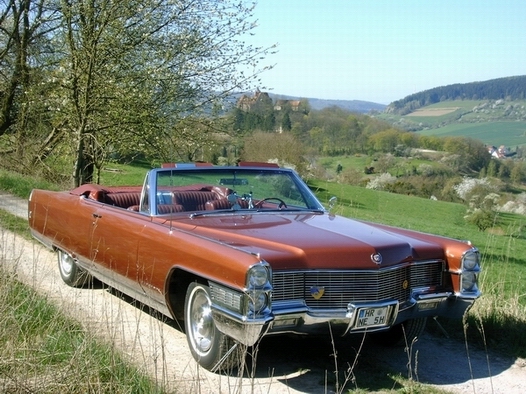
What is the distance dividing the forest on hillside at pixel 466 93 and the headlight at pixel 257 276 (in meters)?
151

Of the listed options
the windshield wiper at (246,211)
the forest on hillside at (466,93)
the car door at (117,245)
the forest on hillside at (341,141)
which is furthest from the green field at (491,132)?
the car door at (117,245)

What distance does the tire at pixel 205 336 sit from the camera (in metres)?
4.61

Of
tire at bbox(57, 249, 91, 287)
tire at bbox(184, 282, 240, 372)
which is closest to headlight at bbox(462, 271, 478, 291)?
tire at bbox(184, 282, 240, 372)

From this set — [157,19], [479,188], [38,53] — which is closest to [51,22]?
[38,53]

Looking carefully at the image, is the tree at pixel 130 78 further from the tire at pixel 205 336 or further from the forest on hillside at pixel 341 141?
the forest on hillside at pixel 341 141

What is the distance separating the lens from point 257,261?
168 inches

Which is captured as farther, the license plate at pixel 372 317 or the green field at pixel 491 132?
the green field at pixel 491 132

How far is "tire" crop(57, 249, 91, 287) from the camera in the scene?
7066 millimetres

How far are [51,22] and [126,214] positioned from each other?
36.5 feet

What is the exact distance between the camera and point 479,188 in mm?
42938

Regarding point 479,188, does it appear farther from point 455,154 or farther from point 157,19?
point 157,19

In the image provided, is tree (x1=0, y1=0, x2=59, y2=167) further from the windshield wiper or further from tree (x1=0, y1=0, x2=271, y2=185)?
the windshield wiper

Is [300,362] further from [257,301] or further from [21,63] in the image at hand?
[21,63]

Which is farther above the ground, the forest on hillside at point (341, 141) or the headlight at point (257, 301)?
the headlight at point (257, 301)
